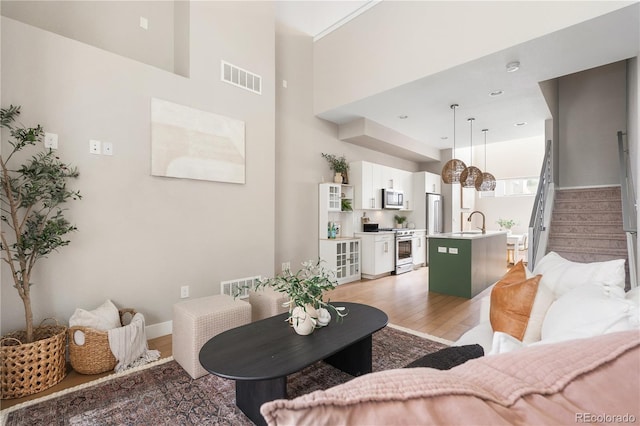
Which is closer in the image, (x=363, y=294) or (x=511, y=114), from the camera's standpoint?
(x=363, y=294)

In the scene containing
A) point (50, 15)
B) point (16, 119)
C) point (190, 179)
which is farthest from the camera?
point (190, 179)

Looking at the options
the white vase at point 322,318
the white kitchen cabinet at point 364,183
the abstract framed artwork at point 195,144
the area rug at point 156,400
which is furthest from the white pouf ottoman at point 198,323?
the white kitchen cabinet at point 364,183

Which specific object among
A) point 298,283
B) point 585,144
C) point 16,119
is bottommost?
point 298,283

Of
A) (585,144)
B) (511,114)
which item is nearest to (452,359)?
(511,114)

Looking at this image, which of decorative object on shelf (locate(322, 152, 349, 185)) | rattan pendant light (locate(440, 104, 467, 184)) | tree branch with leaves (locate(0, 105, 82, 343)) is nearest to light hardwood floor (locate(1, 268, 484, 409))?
tree branch with leaves (locate(0, 105, 82, 343))

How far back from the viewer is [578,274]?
1.62 meters

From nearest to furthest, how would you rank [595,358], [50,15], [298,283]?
[595,358] < [298,283] < [50,15]

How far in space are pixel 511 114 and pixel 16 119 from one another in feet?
20.2

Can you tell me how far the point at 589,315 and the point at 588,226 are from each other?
4.20 meters

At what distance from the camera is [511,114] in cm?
483

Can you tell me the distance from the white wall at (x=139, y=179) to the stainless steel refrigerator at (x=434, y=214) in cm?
442

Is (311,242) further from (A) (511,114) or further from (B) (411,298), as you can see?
(A) (511,114)

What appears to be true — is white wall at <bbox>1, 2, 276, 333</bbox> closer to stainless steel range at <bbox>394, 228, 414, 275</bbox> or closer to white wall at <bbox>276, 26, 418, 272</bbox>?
white wall at <bbox>276, 26, 418, 272</bbox>

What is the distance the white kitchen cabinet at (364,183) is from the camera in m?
5.61
